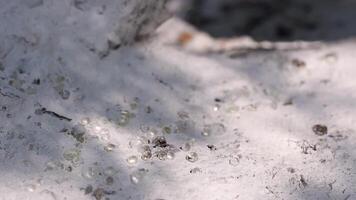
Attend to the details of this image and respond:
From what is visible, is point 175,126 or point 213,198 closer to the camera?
point 213,198

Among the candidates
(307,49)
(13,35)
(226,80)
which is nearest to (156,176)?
(226,80)

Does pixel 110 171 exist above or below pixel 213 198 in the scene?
below

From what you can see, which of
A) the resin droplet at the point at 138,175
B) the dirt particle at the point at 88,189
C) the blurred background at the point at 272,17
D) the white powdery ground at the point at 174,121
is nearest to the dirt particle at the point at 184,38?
the white powdery ground at the point at 174,121

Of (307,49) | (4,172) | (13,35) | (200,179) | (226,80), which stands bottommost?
(4,172)

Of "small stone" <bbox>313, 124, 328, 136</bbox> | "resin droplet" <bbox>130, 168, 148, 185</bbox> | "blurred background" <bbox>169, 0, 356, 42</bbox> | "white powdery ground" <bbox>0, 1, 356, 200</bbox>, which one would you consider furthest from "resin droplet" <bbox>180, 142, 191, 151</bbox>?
"blurred background" <bbox>169, 0, 356, 42</bbox>

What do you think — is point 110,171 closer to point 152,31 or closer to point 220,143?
point 220,143

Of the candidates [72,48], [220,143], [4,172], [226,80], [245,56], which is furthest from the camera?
[245,56]

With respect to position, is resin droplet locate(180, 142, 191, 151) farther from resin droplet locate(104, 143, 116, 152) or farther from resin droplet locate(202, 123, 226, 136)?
resin droplet locate(104, 143, 116, 152)

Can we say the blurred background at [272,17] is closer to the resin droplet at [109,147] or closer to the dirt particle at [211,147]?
the dirt particle at [211,147]
